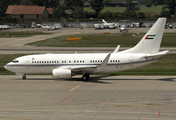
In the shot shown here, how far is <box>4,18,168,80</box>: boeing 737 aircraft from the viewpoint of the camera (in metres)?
38.4

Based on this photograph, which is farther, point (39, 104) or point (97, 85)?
point (97, 85)

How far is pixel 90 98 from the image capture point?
96.9ft

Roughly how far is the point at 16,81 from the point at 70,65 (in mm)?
8267

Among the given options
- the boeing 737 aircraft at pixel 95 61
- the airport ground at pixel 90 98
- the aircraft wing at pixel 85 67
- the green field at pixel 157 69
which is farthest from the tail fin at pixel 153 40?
the aircraft wing at pixel 85 67

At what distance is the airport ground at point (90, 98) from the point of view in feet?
78.5

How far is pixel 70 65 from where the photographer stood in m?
39.3

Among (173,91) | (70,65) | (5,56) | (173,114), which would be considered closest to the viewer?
(173,114)

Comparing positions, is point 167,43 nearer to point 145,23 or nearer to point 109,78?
point 109,78

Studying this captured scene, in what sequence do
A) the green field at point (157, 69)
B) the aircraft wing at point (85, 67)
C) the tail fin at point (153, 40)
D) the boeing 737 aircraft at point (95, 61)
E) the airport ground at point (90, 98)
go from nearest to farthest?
1. the airport ground at point (90, 98)
2. the aircraft wing at point (85, 67)
3. the boeing 737 aircraft at point (95, 61)
4. the tail fin at point (153, 40)
5. the green field at point (157, 69)

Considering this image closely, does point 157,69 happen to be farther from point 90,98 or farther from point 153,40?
point 90,98

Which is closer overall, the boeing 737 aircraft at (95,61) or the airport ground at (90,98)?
the airport ground at (90,98)

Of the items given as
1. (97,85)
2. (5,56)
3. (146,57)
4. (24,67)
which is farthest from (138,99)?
(5,56)

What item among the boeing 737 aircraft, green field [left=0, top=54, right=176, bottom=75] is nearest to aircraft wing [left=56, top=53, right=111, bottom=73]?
the boeing 737 aircraft

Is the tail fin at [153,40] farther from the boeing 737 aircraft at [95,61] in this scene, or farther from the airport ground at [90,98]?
the airport ground at [90,98]
